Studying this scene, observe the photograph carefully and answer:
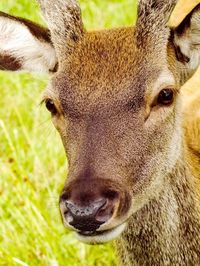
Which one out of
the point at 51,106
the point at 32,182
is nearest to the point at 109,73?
the point at 51,106

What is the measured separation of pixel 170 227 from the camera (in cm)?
549

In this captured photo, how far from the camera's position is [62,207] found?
471 centimetres

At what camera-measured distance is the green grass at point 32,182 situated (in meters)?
6.75

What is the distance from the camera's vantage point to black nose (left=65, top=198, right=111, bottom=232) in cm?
458

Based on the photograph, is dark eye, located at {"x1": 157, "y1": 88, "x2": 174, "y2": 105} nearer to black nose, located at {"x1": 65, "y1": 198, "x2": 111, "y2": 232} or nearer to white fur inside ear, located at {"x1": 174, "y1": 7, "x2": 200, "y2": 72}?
white fur inside ear, located at {"x1": 174, "y1": 7, "x2": 200, "y2": 72}

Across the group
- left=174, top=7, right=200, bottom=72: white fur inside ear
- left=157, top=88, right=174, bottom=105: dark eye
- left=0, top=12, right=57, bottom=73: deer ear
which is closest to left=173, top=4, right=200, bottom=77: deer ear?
left=174, top=7, right=200, bottom=72: white fur inside ear

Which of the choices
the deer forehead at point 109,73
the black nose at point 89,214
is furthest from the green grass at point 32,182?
the black nose at point 89,214

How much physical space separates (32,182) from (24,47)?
205 centimetres

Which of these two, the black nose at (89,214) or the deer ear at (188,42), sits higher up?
the deer ear at (188,42)

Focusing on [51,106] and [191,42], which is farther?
[191,42]

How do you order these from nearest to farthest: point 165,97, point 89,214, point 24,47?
point 89,214 < point 165,97 < point 24,47

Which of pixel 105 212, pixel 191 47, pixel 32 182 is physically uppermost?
pixel 191 47

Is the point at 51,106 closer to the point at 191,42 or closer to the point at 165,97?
the point at 165,97

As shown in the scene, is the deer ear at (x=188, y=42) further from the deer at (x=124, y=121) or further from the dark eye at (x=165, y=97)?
the dark eye at (x=165, y=97)
